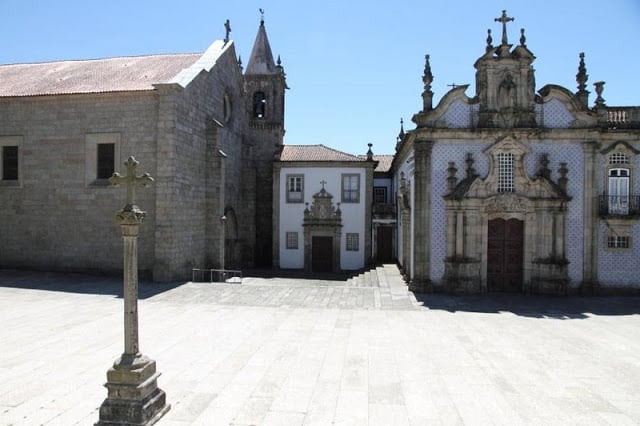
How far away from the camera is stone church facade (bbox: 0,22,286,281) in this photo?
15523mm

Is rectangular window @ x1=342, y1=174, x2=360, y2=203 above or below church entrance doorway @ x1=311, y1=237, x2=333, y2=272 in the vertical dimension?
above

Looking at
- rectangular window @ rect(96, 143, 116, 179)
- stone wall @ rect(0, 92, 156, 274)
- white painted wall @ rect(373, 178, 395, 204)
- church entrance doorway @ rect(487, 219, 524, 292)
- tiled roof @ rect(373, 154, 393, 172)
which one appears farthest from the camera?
tiled roof @ rect(373, 154, 393, 172)

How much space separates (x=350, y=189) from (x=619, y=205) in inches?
506

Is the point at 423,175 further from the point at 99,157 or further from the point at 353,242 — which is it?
the point at 99,157

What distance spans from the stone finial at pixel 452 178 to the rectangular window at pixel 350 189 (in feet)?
30.7

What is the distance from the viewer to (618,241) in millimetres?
15000

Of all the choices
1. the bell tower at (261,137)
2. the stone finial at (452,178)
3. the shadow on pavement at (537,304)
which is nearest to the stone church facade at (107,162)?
the bell tower at (261,137)

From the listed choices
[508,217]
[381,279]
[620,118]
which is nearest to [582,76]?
[620,118]

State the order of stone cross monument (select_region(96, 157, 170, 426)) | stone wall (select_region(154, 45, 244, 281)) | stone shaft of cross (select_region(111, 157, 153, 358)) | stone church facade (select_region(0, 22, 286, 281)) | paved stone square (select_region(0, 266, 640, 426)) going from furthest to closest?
1. stone church facade (select_region(0, 22, 286, 281))
2. stone wall (select_region(154, 45, 244, 281))
3. paved stone square (select_region(0, 266, 640, 426))
4. stone shaft of cross (select_region(111, 157, 153, 358))
5. stone cross monument (select_region(96, 157, 170, 426))

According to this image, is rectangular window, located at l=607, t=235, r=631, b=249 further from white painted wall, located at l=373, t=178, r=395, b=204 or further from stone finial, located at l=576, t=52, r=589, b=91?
white painted wall, located at l=373, t=178, r=395, b=204

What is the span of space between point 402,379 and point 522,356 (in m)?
2.94

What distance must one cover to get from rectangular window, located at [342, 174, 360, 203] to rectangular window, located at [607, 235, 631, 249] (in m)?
12.4

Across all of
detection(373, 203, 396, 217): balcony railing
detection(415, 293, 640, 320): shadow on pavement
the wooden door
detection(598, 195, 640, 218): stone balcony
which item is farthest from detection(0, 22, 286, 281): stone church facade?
detection(598, 195, 640, 218): stone balcony

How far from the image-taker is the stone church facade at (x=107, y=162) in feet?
50.9
